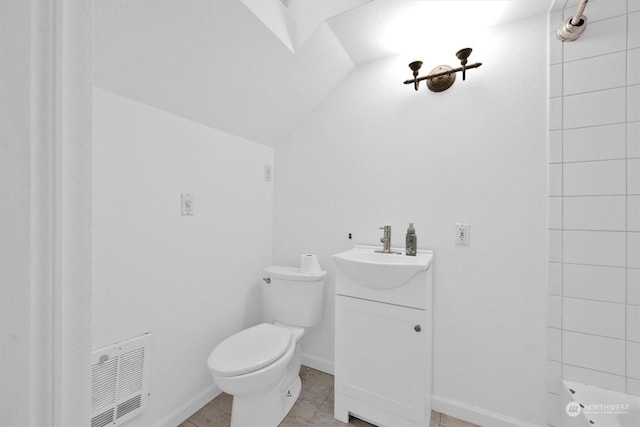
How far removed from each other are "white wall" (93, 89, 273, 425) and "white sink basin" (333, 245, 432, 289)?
2.53 ft

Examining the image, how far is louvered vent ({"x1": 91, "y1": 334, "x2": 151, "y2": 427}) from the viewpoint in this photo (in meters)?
1.06

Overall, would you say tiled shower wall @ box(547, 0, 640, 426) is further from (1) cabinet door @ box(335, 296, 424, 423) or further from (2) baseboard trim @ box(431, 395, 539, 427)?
(1) cabinet door @ box(335, 296, 424, 423)

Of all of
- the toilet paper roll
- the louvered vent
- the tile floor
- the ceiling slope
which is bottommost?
the tile floor

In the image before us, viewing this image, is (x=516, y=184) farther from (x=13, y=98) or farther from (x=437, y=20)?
(x=13, y=98)

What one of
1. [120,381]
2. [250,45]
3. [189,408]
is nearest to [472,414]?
[189,408]

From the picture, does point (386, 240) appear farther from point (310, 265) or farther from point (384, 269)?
point (310, 265)

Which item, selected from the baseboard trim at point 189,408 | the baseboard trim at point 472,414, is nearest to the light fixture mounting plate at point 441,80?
the baseboard trim at point 472,414

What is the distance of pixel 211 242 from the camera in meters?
1.54

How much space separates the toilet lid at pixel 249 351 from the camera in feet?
3.86

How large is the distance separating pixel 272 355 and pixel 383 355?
0.56m

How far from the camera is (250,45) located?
1.22m

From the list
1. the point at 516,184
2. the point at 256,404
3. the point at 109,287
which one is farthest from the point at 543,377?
the point at 109,287

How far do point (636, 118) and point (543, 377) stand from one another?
121 centimetres

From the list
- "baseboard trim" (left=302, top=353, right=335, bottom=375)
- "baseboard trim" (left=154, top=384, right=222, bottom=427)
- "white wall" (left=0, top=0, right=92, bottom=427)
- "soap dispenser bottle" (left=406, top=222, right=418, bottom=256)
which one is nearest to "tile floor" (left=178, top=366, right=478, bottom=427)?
"baseboard trim" (left=154, top=384, right=222, bottom=427)
